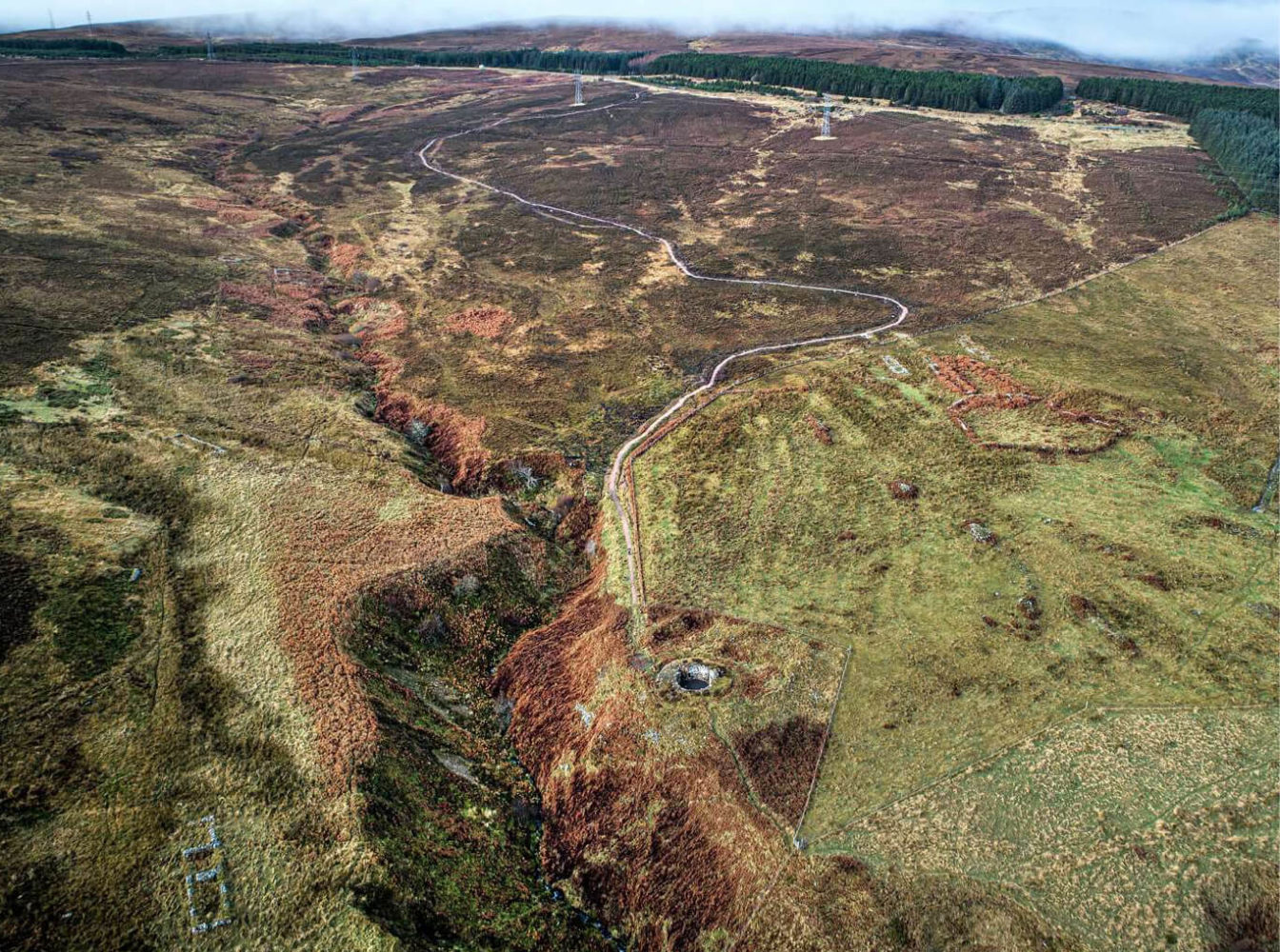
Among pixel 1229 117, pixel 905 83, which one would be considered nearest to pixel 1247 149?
pixel 1229 117

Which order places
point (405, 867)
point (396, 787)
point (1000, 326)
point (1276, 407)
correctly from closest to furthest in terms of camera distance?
point (405, 867), point (396, 787), point (1276, 407), point (1000, 326)

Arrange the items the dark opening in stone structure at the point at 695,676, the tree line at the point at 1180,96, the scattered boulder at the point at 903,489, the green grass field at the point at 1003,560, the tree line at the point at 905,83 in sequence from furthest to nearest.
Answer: the tree line at the point at 905,83, the tree line at the point at 1180,96, the scattered boulder at the point at 903,489, the dark opening in stone structure at the point at 695,676, the green grass field at the point at 1003,560

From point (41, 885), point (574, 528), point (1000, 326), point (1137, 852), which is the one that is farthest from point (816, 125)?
point (41, 885)

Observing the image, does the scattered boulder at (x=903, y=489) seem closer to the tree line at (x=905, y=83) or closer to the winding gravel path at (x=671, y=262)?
the winding gravel path at (x=671, y=262)

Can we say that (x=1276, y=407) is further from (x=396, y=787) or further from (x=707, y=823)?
(x=396, y=787)

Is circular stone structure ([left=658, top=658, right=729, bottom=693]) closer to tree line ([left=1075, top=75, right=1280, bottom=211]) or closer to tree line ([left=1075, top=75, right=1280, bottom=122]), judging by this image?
tree line ([left=1075, top=75, right=1280, bottom=211])


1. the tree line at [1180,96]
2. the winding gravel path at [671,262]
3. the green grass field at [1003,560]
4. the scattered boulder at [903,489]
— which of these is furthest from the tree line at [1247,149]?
the scattered boulder at [903,489]
